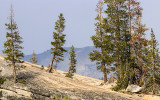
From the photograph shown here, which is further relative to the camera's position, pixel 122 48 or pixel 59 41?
pixel 59 41

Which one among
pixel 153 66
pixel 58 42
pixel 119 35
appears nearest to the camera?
pixel 153 66

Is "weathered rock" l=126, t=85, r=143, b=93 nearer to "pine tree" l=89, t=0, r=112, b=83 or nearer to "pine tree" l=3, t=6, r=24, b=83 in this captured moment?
"pine tree" l=89, t=0, r=112, b=83

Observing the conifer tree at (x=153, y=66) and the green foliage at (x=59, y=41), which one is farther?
the green foliage at (x=59, y=41)

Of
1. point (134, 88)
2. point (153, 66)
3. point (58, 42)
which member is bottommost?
point (134, 88)

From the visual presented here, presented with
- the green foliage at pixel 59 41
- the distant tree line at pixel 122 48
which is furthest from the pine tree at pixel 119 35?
the green foliage at pixel 59 41

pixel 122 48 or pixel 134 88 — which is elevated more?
pixel 122 48

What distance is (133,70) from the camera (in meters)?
29.9

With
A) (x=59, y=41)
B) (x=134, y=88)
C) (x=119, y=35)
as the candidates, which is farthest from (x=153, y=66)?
(x=59, y=41)

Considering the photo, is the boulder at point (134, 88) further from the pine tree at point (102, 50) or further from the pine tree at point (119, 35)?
the pine tree at point (102, 50)

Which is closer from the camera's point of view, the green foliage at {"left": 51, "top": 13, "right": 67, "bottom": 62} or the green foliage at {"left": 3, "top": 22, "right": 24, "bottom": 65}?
the green foliage at {"left": 3, "top": 22, "right": 24, "bottom": 65}

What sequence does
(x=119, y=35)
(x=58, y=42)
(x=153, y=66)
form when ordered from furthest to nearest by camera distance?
(x=58, y=42) → (x=119, y=35) → (x=153, y=66)

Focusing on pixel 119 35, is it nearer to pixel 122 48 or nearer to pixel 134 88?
pixel 122 48

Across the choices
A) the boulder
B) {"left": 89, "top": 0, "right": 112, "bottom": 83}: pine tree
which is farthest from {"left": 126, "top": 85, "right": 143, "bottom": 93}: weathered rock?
{"left": 89, "top": 0, "right": 112, "bottom": 83}: pine tree

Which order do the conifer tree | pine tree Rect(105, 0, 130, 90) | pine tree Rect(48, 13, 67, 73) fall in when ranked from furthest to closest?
pine tree Rect(48, 13, 67, 73) → pine tree Rect(105, 0, 130, 90) → the conifer tree
